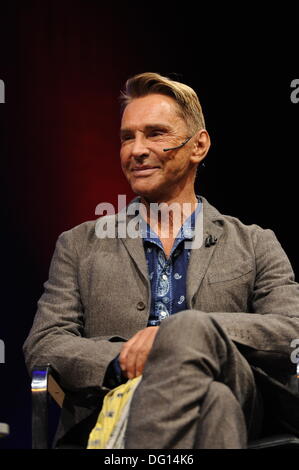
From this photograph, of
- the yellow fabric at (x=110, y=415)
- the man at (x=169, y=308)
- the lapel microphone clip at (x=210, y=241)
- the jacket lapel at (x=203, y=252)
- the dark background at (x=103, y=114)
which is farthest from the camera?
the dark background at (x=103, y=114)

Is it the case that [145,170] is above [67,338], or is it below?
above

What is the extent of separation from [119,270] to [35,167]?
967 millimetres

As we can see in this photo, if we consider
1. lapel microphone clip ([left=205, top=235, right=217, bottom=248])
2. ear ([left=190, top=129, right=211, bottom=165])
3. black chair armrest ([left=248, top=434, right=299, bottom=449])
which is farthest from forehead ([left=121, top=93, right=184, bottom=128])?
black chair armrest ([left=248, top=434, right=299, bottom=449])

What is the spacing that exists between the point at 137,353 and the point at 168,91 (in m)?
1.14

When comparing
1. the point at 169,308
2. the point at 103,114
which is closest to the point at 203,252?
the point at 169,308

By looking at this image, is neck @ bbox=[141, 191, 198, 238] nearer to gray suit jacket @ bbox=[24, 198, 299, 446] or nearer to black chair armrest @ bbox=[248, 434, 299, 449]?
gray suit jacket @ bbox=[24, 198, 299, 446]

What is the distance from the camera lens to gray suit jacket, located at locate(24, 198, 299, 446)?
2.11 meters

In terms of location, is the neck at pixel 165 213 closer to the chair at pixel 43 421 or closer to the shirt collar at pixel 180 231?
the shirt collar at pixel 180 231

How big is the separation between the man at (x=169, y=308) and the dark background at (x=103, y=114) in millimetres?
591

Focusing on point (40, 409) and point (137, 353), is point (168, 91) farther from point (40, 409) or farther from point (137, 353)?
point (40, 409)

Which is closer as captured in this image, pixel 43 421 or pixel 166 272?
pixel 43 421

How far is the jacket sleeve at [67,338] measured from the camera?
2100 millimetres

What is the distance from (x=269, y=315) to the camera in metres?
2.21

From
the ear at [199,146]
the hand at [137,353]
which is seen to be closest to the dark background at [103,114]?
the ear at [199,146]
